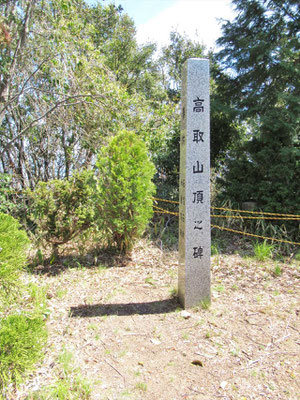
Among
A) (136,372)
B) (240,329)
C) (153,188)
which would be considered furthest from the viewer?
(153,188)

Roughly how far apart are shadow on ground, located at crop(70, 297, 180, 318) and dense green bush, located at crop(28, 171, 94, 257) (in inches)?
50.3

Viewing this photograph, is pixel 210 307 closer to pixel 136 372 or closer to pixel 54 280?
pixel 136 372

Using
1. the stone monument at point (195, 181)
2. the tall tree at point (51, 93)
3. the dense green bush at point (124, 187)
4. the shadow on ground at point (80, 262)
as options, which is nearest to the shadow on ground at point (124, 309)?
the stone monument at point (195, 181)

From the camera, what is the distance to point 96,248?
4.49 metres

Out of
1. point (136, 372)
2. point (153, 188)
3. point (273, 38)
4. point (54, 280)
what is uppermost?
point (273, 38)

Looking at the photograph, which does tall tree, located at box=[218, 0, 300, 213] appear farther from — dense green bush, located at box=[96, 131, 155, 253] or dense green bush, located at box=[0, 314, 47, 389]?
dense green bush, located at box=[0, 314, 47, 389]

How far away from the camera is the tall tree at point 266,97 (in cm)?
532

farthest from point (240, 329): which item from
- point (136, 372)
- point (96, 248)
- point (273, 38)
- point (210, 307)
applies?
point (273, 38)

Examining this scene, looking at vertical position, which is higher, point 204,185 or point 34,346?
point 204,185

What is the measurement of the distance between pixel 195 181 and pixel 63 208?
1980 millimetres

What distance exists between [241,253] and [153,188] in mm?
2006

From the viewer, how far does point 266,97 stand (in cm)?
581

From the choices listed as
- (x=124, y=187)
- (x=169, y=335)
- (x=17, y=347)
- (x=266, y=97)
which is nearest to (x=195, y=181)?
(x=124, y=187)

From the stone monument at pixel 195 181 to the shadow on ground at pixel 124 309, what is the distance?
22 cm
